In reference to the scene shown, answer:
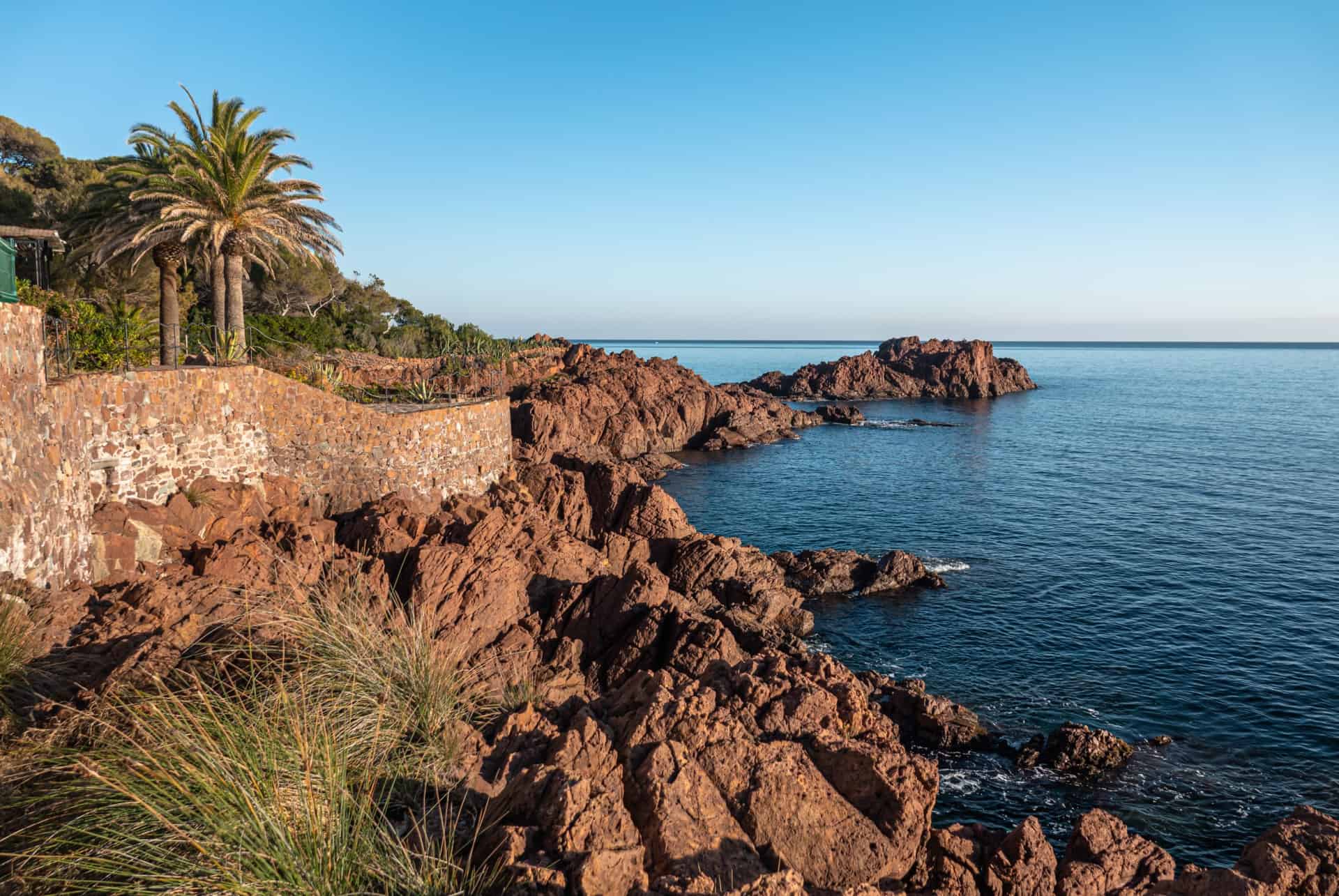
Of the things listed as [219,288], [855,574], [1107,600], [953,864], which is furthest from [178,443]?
[1107,600]

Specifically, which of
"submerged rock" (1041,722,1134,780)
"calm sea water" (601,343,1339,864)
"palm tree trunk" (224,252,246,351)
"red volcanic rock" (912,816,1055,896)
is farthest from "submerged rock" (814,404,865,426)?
"red volcanic rock" (912,816,1055,896)

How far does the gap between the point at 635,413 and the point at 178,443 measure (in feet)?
152

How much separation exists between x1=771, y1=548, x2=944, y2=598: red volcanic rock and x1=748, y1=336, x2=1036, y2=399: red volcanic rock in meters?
82.7

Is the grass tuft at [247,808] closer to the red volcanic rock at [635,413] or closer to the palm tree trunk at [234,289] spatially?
the palm tree trunk at [234,289]

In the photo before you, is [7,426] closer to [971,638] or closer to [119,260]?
[119,260]

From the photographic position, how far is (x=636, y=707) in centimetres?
1038

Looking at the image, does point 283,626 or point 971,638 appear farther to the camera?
point 971,638

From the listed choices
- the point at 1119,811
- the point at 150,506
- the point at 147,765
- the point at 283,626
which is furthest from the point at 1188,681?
the point at 150,506

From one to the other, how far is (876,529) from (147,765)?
3581cm

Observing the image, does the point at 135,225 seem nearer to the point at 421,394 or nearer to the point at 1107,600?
the point at 421,394

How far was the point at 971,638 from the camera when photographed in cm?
2522

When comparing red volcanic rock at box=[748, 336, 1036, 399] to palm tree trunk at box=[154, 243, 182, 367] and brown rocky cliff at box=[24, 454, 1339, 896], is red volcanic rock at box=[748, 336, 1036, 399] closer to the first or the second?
palm tree trunk at box=[154, 243, 182, 367]

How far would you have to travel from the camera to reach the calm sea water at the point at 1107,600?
676 inches

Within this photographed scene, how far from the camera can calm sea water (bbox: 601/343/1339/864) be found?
676 inches
